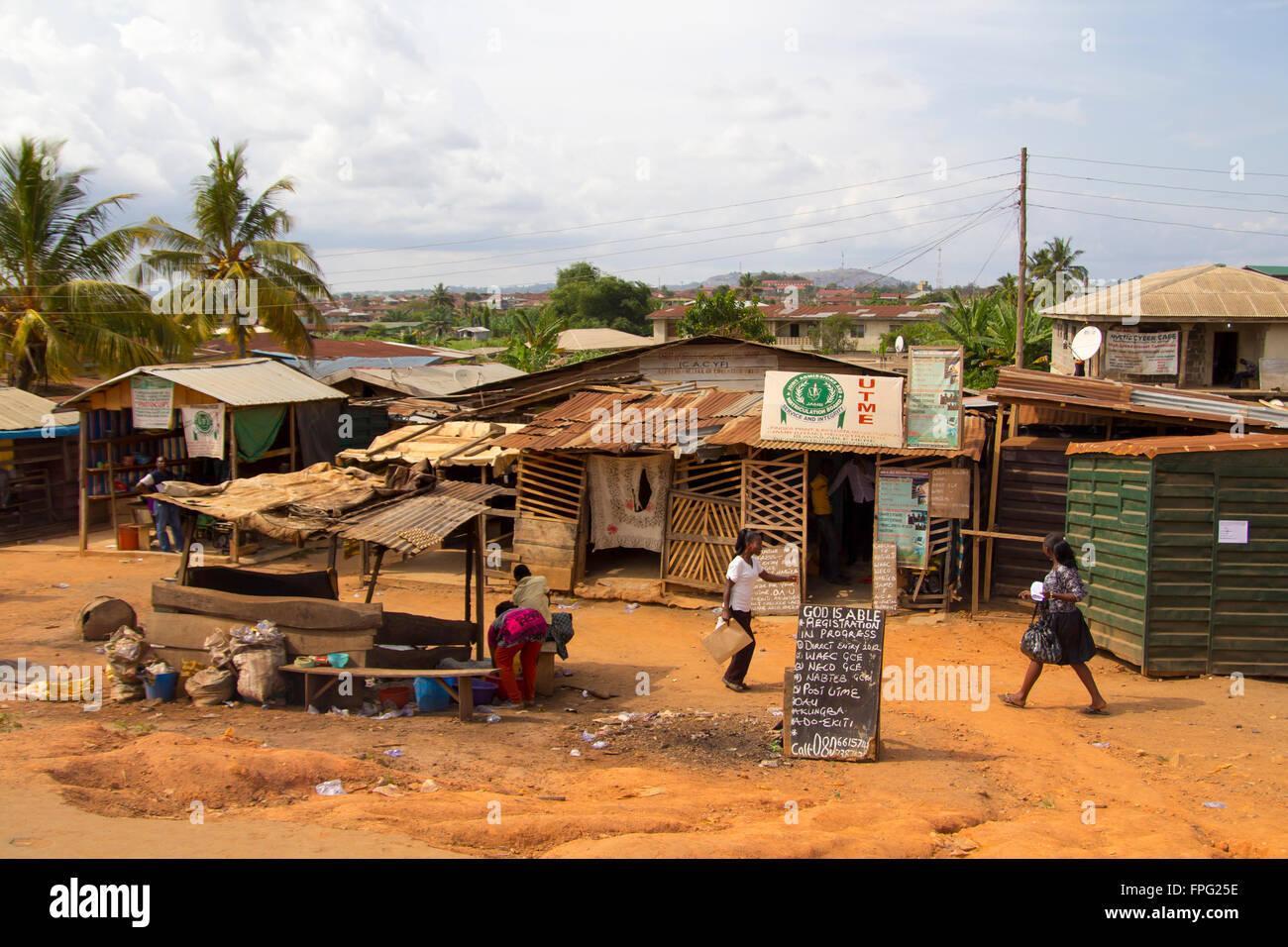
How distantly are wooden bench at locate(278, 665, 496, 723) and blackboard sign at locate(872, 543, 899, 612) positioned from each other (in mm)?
6533

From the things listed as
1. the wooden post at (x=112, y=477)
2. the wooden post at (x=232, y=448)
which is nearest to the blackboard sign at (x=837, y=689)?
the wooden post at (x=232, y=448)

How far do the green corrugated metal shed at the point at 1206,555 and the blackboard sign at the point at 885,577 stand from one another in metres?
3.72

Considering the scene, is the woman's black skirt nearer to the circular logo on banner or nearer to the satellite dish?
the circular logo on banner

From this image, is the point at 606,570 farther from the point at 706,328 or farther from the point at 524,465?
the point at 706,328

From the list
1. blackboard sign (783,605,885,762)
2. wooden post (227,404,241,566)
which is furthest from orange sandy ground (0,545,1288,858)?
wooden post (227,404,241,566)

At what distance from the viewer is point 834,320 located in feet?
192

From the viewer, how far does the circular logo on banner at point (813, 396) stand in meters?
13.4

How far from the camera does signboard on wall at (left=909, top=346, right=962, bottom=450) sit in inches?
509

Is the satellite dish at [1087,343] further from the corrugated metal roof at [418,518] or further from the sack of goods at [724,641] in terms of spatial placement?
the corrugated metal roof at [418,518]

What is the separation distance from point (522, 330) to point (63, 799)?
34294mm

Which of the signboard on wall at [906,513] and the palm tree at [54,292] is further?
the palm tree at [54,292]

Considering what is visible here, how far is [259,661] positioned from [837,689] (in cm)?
550

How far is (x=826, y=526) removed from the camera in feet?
48.7

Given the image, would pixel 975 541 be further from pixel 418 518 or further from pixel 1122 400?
pixel 418 518
